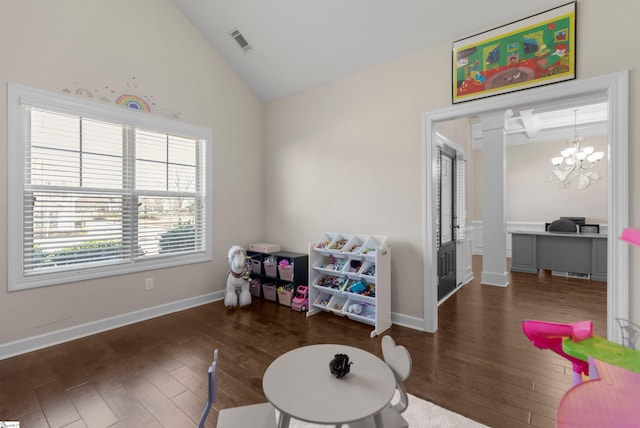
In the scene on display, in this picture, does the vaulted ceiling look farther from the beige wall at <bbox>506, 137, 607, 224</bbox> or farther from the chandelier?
the beige wall at <bbox>506, 137, 607, 224</bbox>

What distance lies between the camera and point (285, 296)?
12.2 feet

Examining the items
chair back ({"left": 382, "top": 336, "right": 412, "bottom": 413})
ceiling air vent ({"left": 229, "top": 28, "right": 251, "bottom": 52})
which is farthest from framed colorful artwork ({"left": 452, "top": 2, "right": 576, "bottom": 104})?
ceiling air vent ({"left": 229, "top": 28, "right": 251, "bottom": 52})

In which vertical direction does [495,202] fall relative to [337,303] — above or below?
above

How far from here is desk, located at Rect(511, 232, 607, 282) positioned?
505cm

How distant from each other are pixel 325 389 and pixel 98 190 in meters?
2.98

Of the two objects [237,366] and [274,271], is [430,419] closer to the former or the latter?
[237,366]

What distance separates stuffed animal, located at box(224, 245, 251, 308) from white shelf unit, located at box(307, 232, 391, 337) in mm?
861

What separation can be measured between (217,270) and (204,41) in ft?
9.85

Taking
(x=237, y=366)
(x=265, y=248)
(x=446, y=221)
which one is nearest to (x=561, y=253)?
(x=446, y=221)

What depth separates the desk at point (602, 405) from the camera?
584 mm

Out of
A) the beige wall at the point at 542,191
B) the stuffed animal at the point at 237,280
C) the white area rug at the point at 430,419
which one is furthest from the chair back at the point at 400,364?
the beige wall at the point at 542,191

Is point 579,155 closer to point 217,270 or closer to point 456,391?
point 456,391

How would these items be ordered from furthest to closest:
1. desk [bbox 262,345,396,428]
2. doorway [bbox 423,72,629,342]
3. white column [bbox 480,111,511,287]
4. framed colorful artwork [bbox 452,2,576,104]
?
1. white column [bbox 480,111,511,287]
2. framed colorful artwork [bbox 452,2,576,104]
3. doorway [bbox 423,72,629,342]
4. desk [bbox 262,345,396,428]

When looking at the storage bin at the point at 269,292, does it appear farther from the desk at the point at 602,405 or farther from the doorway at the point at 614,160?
the desk at the point at 602,405
